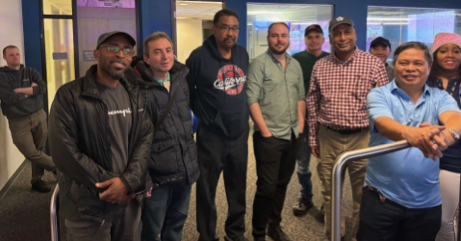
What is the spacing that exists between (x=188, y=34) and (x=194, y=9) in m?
2.24

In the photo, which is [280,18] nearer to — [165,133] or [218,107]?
[218,107]

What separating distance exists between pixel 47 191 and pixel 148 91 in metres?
2.95

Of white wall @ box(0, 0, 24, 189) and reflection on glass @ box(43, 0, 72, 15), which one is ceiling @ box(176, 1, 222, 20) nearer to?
reflection on glass @ box(43, 0, 72, 15)

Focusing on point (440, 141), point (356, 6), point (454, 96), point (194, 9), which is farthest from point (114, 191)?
point (194, 9)

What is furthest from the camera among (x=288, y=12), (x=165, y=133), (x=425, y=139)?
(x=288, y=12)

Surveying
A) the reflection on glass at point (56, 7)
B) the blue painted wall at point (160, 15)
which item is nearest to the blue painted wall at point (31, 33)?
the blue painted wall at point (160, 15)

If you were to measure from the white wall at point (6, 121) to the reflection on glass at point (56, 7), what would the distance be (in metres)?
0.71

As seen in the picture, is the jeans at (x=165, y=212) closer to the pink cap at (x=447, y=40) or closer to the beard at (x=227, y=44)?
the beard at (x=227, y=44)

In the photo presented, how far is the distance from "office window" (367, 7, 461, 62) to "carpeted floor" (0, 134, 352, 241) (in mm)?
4984

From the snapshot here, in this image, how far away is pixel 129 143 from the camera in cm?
200

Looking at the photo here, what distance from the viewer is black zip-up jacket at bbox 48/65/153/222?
5.92ft

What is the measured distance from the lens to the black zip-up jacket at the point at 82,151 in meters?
1.80

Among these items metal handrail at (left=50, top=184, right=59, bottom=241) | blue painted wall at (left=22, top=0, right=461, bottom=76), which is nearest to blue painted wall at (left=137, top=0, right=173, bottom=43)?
blue painted wall at (left=22, top=0, right=461, bottom=76)

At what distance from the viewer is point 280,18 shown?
7.87 meters
